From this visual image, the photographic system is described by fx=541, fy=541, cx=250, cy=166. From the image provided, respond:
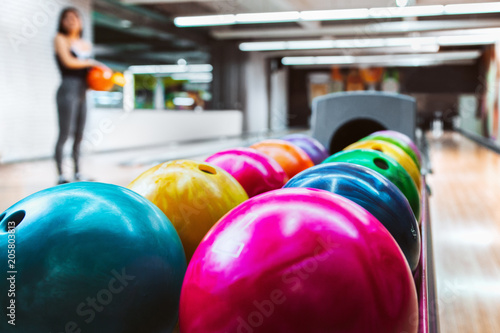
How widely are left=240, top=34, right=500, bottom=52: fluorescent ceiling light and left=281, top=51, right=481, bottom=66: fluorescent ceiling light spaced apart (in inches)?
64.7

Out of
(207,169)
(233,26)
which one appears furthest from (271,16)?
(207,169)

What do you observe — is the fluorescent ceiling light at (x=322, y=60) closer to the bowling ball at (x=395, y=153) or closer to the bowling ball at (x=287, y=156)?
the bowling ball at (x=287, y=156)

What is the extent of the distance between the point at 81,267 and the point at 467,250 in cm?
227

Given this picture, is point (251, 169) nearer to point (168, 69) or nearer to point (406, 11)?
point (406, 11)

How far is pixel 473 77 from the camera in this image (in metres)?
17.9

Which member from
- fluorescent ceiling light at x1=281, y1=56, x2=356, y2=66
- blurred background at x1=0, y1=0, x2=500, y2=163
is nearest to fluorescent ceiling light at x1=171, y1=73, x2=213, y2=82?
blurred background at x1=0, y1=0, x2=500, y2=163

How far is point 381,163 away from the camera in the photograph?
72.7 inches

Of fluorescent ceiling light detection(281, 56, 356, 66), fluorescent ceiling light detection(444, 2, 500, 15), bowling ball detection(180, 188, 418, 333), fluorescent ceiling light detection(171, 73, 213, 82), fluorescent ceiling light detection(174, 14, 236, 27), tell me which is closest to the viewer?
bowling ball detection(180, 188, 418, 333)

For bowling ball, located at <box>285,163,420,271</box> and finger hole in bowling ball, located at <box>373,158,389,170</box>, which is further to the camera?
finger hole in bowling ball, located at <box>373,158,389,170</box>

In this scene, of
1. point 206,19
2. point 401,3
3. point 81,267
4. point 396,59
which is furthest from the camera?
point 396,59

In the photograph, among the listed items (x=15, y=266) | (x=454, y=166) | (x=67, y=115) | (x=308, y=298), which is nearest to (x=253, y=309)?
(x=308, y=298)

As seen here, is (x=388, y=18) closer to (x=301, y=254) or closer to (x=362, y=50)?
(x=362, y=50)

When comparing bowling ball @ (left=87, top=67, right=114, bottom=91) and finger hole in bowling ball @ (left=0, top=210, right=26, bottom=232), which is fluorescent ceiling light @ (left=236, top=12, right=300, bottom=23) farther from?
finger hole in bowling ball @ (left=0, top=210, right=26, bottom=232)

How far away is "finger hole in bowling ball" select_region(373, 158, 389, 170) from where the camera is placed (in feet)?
5.93
